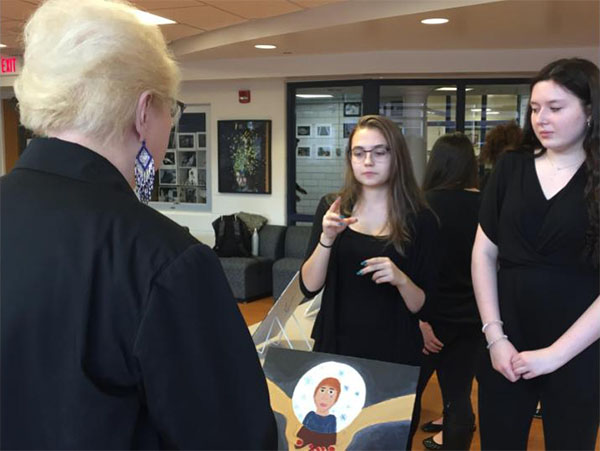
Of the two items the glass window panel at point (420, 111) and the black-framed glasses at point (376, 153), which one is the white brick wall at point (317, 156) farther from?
the black-framed glasses at point (376, 153)

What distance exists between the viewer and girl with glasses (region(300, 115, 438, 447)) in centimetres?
181

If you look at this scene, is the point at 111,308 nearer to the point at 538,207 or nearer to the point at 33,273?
the point at 33,273

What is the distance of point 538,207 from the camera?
159 cm

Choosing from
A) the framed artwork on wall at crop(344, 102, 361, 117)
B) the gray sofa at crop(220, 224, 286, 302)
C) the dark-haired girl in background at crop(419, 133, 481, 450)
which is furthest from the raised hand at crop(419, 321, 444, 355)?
the framed artwork on wall at crop(344, 102, 361, 117)

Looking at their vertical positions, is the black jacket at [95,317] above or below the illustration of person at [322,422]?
above

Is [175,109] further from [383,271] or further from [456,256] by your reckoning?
[456,256]

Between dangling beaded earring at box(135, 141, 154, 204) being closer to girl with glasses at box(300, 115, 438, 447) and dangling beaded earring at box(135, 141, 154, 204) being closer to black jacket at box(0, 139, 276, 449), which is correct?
black jacket at box(0, 139, 276, 449)

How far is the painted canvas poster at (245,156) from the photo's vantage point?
7.10 m

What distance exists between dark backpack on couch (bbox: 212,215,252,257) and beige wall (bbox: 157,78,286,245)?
0.52 metres

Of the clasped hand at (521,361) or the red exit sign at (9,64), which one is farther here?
the red exit sign at (9,64)

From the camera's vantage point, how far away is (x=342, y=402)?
59.6 inches

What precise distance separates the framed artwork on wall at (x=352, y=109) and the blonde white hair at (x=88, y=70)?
5.95 metres

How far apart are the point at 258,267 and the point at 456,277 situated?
4176 millimetres

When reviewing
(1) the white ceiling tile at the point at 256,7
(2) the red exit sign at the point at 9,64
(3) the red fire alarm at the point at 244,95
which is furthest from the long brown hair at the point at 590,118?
(2) the red exit sign at the point at 9,64
